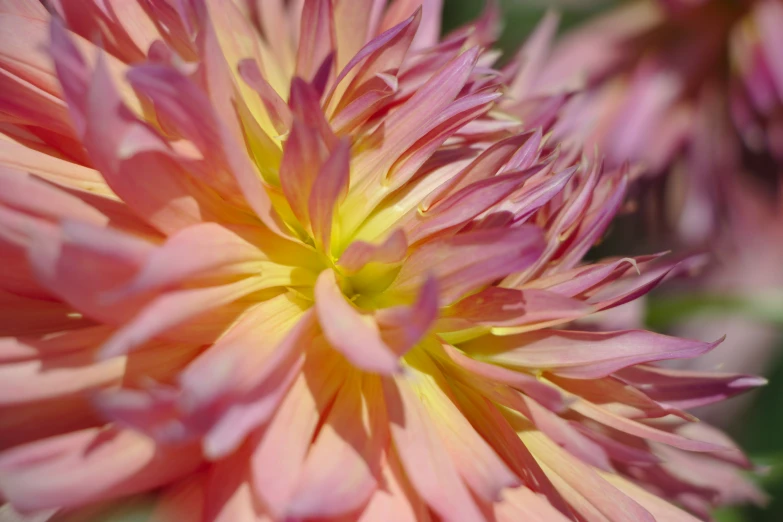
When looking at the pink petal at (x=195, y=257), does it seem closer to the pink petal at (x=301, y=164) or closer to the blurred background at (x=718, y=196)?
the pink petal at (x=301, y=164)

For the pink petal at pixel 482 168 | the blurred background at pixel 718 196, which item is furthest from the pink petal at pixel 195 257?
the blurred background at pixel 718 196

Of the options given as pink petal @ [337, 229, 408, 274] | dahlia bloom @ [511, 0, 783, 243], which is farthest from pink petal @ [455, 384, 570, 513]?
dahlia bloom @ [511, 0, 783, 243]

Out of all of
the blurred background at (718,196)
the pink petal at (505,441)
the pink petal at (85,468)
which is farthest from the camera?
the blurred background at (718,196)

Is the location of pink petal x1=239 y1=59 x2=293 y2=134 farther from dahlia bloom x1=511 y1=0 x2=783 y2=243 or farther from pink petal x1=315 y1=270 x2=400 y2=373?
dahlia bloom x1=511 y1=0 x2=783 y2=243

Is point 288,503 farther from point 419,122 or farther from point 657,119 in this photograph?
point 657,119

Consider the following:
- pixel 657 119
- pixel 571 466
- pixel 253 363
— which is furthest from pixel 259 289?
pixel 657 119

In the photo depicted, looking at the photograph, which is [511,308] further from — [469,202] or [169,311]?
[169,311]

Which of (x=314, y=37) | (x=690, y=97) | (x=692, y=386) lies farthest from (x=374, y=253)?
(x=690, y=97)
